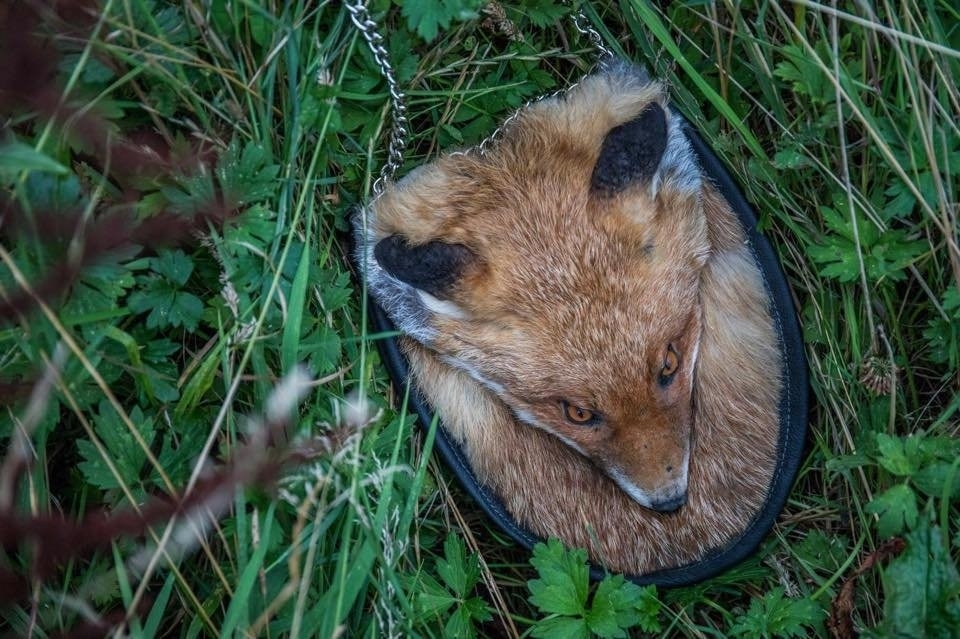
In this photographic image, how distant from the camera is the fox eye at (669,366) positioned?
3.21m

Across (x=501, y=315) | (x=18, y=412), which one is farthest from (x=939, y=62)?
(x=18, y=412)

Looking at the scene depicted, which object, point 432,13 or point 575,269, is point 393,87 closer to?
point 432,13

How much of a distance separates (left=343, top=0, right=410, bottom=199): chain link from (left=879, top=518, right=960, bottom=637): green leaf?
2.38 m

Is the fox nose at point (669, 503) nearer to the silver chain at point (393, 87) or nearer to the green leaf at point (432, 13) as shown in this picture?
the silver chain at point (393, 87)

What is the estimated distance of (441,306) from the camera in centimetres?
330

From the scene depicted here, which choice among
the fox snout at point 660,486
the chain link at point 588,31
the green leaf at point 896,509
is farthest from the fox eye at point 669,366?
the chain link at point 588,31

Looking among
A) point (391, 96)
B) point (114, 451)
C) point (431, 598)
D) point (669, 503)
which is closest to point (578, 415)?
point (669, 503)

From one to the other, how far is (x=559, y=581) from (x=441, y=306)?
1.14 meters

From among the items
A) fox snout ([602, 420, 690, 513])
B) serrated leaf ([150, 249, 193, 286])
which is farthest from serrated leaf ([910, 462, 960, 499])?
serrated leaf ([150, 249, 193, 286])

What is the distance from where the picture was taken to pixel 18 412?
3.08m

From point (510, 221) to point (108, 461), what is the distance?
1.69 metres

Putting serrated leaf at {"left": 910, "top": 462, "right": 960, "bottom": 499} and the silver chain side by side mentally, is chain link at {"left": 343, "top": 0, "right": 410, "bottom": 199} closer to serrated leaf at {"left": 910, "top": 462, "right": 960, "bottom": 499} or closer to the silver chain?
the silver chain

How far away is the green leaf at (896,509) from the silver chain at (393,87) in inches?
78.4

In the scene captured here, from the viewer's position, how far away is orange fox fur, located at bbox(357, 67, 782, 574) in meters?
3.13
